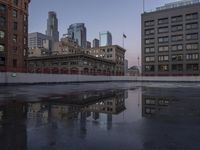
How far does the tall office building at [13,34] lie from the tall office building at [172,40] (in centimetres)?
5836

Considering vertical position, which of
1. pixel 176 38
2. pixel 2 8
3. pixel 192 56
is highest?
pixel 176 38

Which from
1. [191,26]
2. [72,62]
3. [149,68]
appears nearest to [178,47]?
[191,26]

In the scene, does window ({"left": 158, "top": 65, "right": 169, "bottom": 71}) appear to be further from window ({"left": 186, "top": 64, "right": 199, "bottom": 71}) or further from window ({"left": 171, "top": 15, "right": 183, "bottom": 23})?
window ({"left": 171, "top": 15, "right": 183, "bottom": 23})

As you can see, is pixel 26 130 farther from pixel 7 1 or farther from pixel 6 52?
pixel 7 1

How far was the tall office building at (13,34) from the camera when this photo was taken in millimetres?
47688

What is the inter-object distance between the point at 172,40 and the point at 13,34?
221 feet

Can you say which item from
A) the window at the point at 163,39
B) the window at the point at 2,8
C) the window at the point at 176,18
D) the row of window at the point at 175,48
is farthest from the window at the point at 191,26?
the window at the point at 2,8

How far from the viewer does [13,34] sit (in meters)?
50.4

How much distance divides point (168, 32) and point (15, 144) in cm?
9425

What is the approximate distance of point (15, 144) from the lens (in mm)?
4672

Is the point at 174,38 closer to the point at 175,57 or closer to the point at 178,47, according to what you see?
the point at 178,47

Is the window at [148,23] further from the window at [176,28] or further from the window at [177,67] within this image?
the window at [177,67]

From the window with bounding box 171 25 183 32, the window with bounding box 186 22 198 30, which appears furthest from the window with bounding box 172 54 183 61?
the window with bounding box 186 22 198 30

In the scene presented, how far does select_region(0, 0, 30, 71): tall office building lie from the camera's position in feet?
156
